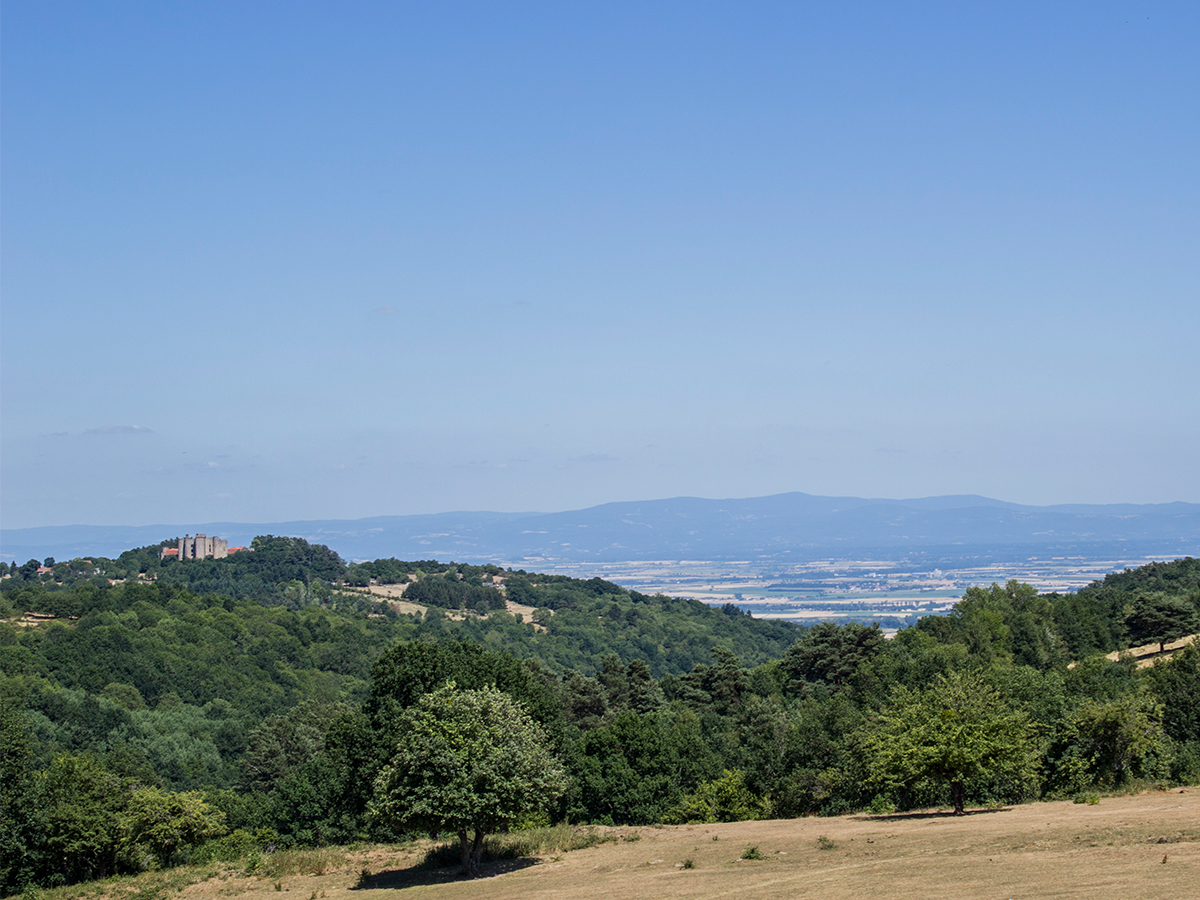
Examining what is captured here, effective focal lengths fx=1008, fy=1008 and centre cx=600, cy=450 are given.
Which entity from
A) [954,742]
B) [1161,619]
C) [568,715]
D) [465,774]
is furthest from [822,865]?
[1161,619]

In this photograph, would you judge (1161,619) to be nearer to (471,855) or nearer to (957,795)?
(957,795)

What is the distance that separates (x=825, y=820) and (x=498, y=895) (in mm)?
14034

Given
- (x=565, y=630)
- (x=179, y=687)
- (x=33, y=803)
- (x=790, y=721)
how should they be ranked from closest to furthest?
1. (x=33, y=803)
2. (x=790, y=721)
3. (x=179, y=687)
4. (x=565, y=630)

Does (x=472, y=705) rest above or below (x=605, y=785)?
above

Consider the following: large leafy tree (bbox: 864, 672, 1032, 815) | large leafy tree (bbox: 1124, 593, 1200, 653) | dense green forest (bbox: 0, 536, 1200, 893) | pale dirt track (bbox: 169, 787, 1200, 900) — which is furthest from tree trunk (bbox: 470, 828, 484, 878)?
large leafy tree (bbox: 1124, 593, 1200, 653)

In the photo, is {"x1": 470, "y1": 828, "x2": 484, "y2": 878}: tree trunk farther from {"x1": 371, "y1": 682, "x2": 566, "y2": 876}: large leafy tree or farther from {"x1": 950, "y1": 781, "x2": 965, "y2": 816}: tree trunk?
{"x1": 950, "y1": 781, "x2": 965, "y2": 816}: tree trunk

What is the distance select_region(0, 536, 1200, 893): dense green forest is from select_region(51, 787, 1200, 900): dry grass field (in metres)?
2.13

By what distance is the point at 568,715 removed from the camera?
7088cm

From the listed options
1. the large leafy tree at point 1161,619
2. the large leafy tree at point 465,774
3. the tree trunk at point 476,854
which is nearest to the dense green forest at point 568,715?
the large leafy tree at point 1161,619

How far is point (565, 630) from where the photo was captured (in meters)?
173

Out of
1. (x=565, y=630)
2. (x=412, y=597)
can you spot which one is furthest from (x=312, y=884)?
(x=412, y=597)

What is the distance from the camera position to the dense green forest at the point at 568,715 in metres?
Answer: 34.0

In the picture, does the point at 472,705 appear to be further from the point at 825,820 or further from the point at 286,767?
the point at 286,767

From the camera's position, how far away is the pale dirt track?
17594mm
